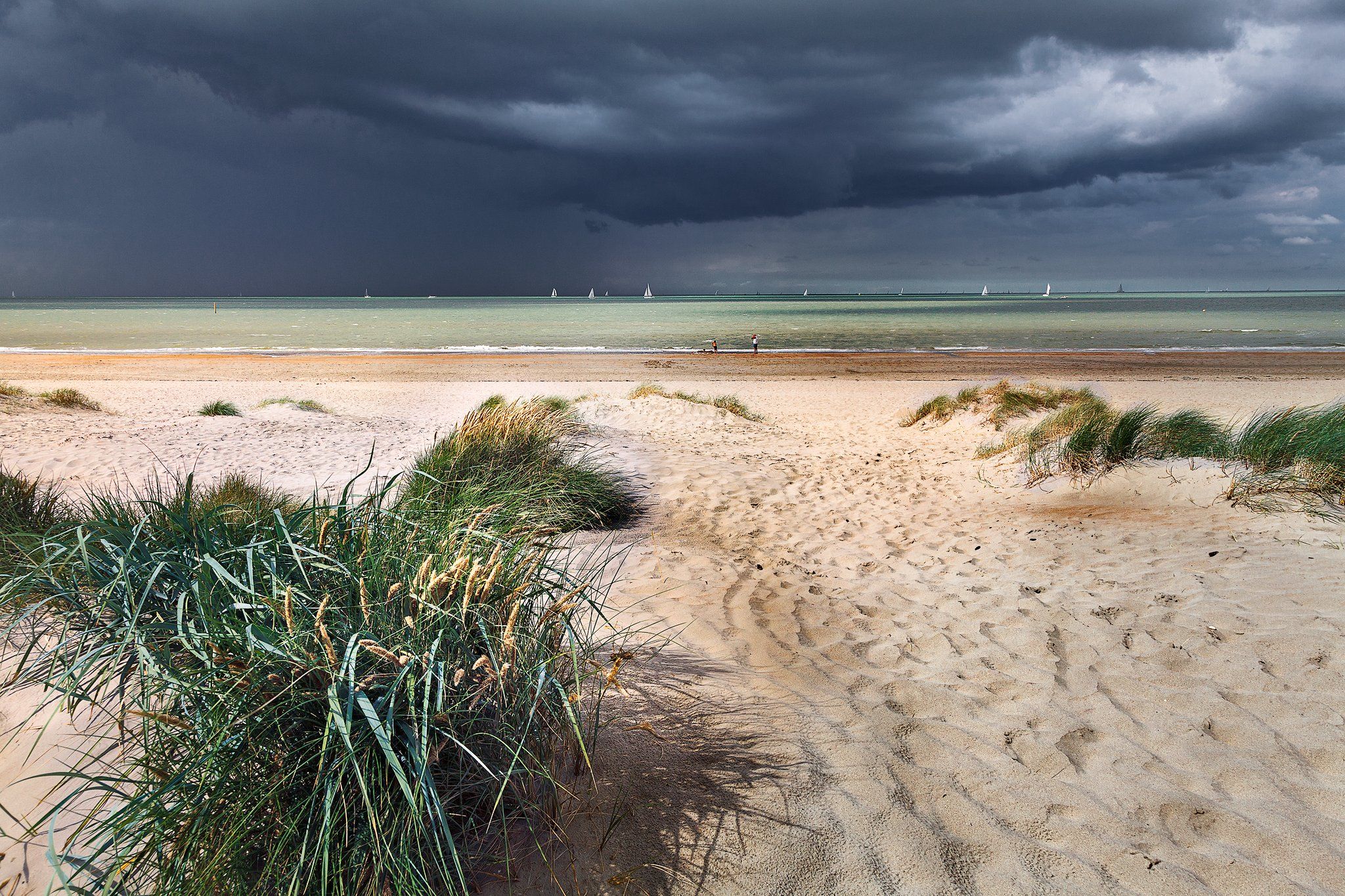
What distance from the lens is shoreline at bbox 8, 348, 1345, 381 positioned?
2400cm

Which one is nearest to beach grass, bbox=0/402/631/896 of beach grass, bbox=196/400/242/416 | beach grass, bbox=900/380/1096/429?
beach grass, bbox=900/380/1096/429

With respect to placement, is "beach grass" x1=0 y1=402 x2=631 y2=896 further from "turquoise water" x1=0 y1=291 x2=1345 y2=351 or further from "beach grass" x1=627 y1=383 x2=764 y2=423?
"turquoise water" x1=0 y1=291 x2=1345 y2=351

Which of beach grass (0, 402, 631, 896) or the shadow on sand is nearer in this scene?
beach grass (0, 402, 631, 896)

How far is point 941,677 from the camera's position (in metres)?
3.69

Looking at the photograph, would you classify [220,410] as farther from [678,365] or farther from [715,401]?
[678,365]

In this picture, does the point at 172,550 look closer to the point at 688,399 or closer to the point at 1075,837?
the point at 1075,837

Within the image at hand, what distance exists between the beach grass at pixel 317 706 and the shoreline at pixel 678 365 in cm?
2064

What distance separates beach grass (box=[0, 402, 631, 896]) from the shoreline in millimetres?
20637

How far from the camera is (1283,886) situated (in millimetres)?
2309

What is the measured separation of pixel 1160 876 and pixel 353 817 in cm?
249

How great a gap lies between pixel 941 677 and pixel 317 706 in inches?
115

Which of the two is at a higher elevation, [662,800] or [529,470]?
[529,470]

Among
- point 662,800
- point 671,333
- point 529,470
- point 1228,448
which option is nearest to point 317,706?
point 662,800

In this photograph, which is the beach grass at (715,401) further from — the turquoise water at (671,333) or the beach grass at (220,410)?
the turquoise water at (671,333)
